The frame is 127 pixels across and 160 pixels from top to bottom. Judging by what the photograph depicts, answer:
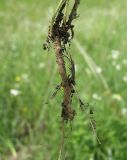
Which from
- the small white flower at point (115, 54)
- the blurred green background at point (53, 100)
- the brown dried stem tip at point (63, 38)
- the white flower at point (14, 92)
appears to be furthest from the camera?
the small white flower at point (115, 54)

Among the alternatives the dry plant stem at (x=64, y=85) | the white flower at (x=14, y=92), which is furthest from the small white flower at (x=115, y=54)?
the dry plant stem at (x=64, y=85)

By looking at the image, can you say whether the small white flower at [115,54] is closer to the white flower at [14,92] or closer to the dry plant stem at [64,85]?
the white flower at [14,92]

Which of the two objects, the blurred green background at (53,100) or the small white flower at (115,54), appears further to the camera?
the small white flower at (115,54)

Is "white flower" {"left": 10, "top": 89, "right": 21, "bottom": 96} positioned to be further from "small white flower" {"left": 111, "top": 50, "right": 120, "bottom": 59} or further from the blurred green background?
"small white flower" {"left": 111, "top": 50, "right": 120, "bottom": 59}

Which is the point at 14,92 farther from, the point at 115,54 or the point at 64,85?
the point at 64,85

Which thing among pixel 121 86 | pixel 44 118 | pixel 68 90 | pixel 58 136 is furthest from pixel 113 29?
pixel 68 90

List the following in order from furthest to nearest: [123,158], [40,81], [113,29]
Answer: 1. [113,29]
2. [40,81]
3. [123,158]

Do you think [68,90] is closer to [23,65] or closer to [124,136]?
[124,136]
